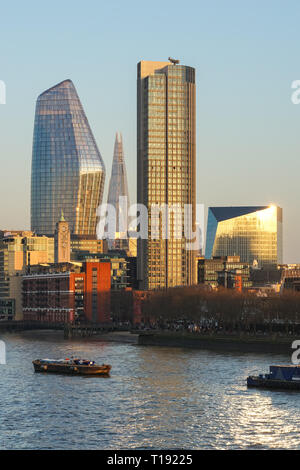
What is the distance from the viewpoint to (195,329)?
569 ft

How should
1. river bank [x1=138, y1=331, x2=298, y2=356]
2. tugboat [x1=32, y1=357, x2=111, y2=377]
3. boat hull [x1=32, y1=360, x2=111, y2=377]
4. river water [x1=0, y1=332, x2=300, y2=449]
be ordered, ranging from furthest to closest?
river bank [x1=138, y1=331, x2=298, y2=356], tugboat [x1=32, y1=357, x2=111, y2=377], boat hull [x1=32, y1=360, x2=111, y2=377], river water [x1=0, y1=332, x2=300, y2=449]

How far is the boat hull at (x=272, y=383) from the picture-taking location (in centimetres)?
9694

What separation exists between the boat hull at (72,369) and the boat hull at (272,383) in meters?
19.7

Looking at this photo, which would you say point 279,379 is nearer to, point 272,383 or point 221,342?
point 272,383

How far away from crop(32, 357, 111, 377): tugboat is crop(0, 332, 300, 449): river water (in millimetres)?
1353

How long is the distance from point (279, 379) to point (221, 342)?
53.5 meters

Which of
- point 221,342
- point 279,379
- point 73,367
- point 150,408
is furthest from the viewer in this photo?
point 221,342

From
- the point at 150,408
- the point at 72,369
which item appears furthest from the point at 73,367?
the point at 150,408

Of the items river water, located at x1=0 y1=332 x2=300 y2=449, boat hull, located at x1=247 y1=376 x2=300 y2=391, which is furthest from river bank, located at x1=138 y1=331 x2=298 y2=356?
boat hull, located at x1=247 y1=376 x2=300 y2=391

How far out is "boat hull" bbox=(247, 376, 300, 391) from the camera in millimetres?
96938

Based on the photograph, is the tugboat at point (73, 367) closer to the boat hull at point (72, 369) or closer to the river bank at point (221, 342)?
the boat hull at point (72, 369)

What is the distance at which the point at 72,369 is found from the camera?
114125mm

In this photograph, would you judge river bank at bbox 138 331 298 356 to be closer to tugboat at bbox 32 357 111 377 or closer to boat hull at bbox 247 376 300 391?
tugboat at bbox 32 357 111 377
